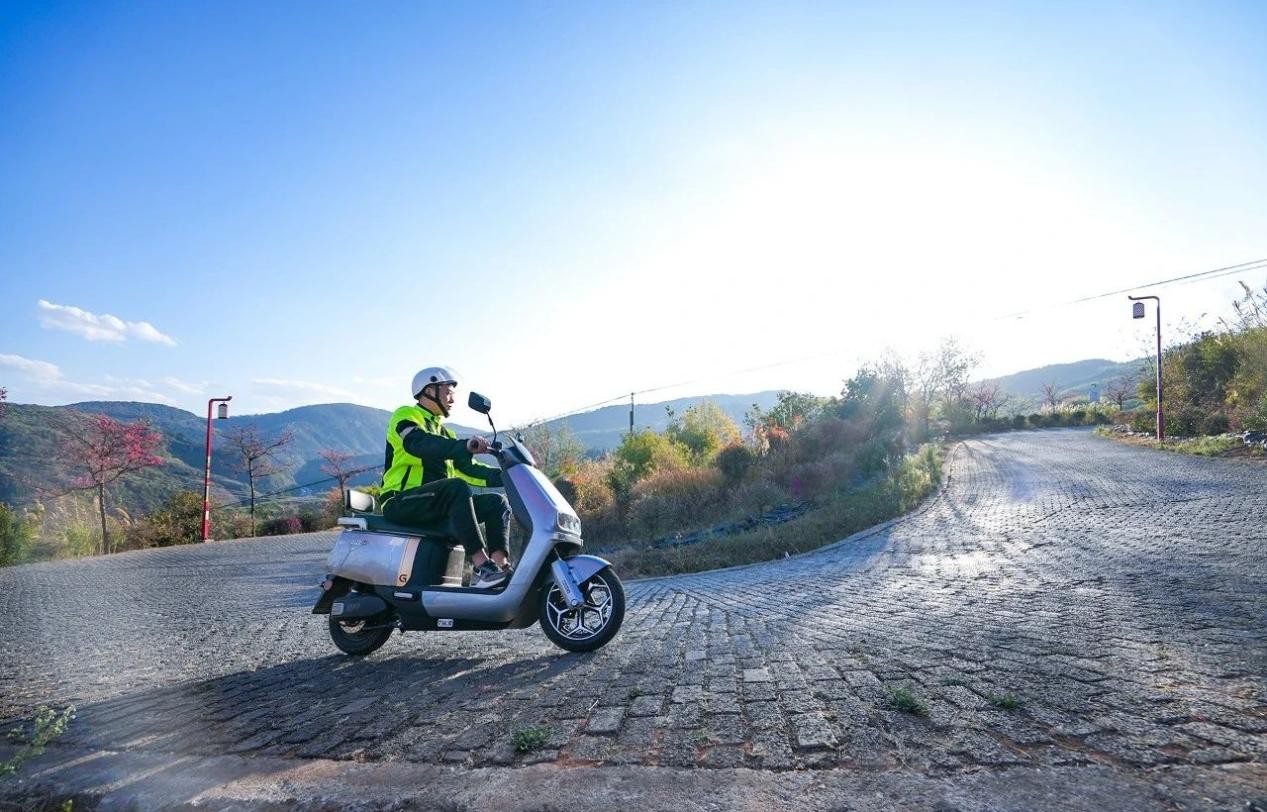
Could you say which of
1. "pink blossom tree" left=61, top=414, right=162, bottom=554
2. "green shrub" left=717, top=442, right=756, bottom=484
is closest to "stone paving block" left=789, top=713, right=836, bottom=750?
"green shrub" left=717, top=442, right=756, bottom=484

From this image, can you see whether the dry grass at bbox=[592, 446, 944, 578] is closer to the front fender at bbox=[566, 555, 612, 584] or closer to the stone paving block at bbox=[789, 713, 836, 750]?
the front fender at bbox=[566, 555, 612, 584]

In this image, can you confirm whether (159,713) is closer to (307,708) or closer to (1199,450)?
(307,708)

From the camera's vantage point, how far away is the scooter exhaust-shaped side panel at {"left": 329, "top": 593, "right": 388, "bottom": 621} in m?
4.47

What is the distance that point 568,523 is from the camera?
173 inches

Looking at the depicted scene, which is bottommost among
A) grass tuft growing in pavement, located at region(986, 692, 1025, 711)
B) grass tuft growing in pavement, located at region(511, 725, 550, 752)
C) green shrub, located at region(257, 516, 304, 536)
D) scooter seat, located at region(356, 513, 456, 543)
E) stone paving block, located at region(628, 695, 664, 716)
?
green shrub, located at region(257, 516, 304, 536)

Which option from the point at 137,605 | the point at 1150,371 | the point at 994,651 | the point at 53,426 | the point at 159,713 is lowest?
the point at 137,605

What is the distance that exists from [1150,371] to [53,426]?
41.6 metres

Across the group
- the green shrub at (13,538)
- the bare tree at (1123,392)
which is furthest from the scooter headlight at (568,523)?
the bare tree at (1123,392)

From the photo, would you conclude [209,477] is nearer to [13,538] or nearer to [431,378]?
[13,538]

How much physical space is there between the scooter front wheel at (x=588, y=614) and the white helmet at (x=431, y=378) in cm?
162

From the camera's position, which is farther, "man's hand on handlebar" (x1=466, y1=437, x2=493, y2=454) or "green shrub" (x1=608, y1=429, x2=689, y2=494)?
"green shrub" (x1=608, y1=429, x2=689, y2=494)

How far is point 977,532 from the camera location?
34.8ft

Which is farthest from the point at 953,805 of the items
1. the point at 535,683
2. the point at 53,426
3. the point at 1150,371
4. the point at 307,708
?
the point at 1150,371

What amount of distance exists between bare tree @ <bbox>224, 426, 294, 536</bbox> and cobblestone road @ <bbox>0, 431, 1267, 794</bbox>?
892 inches
